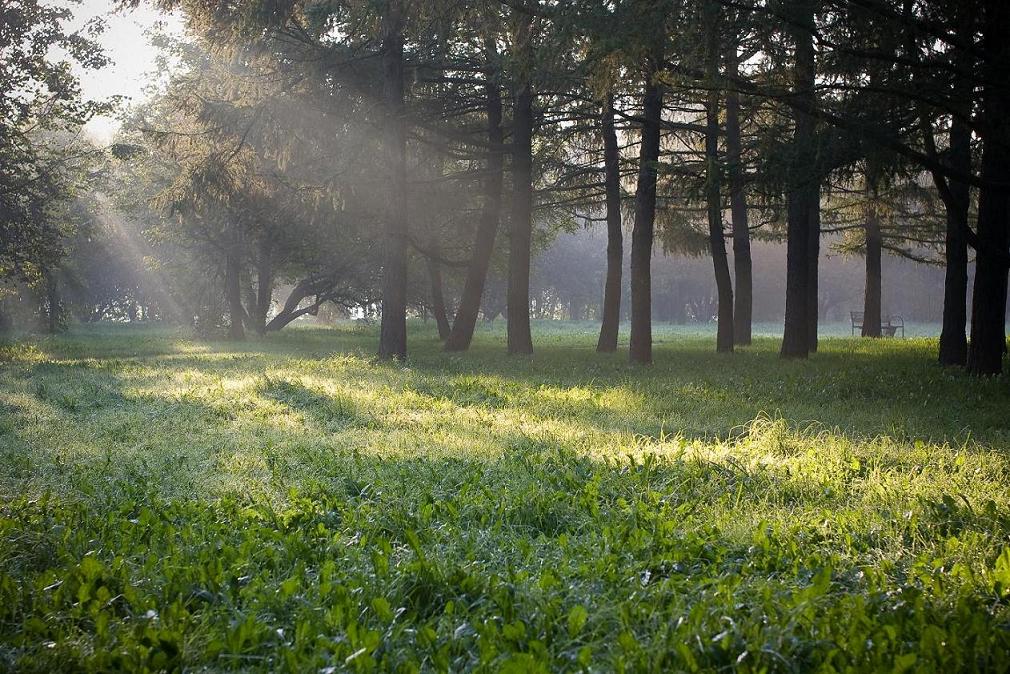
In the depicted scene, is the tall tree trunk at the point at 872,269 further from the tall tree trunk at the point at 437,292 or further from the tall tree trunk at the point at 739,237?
the tall tree trunk at the point at 437,292

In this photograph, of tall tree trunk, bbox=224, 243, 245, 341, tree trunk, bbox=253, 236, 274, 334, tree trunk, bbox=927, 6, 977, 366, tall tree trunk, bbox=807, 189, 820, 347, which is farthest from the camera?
tree trunk, bbox=253, 236, 274, 334

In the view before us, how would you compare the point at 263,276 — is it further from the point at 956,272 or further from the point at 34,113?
the point at 956,272

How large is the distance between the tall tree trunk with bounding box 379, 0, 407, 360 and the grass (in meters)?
9.18

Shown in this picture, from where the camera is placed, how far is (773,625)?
3373 millimetres

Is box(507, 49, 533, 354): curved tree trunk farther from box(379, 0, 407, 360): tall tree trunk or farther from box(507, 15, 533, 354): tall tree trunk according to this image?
box(379, 0, 407, 360): tall tree trunk

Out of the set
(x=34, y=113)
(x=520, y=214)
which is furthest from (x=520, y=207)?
(x=34, y=113)

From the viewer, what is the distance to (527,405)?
36.4 ft

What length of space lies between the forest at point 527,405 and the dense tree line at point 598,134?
0.34 feet

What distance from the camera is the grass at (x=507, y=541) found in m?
3.31

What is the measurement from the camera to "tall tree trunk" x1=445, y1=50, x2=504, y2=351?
22.1 metres

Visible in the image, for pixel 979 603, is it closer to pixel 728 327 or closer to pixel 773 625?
pixel 773 625

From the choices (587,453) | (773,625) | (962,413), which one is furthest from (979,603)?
(962,413)

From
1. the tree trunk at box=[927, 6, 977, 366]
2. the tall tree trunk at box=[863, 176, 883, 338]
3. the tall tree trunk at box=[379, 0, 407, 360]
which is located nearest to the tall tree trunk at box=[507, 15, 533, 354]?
the tall tree trunk at box=[379, 0, 407, 360]

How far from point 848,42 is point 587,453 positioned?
839cm
